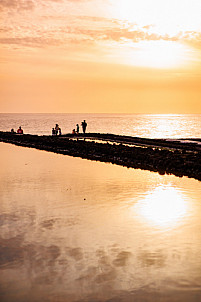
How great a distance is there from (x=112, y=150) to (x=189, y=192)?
18491mm

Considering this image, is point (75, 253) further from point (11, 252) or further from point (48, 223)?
point (48, 223)

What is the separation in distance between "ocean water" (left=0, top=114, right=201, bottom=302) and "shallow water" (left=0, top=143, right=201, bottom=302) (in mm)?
20

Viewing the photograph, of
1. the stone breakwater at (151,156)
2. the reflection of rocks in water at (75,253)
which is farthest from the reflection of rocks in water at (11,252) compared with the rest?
the stone breakwater at (151,156)

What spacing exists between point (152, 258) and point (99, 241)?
162 centimetres

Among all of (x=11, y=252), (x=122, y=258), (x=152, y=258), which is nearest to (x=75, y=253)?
(x=122, y=258)

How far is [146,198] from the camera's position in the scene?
15656mm

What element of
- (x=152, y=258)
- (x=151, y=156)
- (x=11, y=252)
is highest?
(x=151, y=156)

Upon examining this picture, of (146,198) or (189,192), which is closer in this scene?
(146,198)

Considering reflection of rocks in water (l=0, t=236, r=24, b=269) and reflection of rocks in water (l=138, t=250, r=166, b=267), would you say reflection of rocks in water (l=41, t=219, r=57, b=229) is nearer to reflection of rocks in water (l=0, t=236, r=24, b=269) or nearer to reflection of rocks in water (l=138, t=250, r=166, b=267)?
reflection of rocks in water (l=0, t=236, r=24, b=269)

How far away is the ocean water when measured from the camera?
7.63 meters

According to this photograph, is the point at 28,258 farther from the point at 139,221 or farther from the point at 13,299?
the point at 139,221

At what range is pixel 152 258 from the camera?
9242 millimetres

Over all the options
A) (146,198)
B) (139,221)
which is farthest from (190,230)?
(146,198)

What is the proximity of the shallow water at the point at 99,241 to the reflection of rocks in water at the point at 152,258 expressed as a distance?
22 millimetres
